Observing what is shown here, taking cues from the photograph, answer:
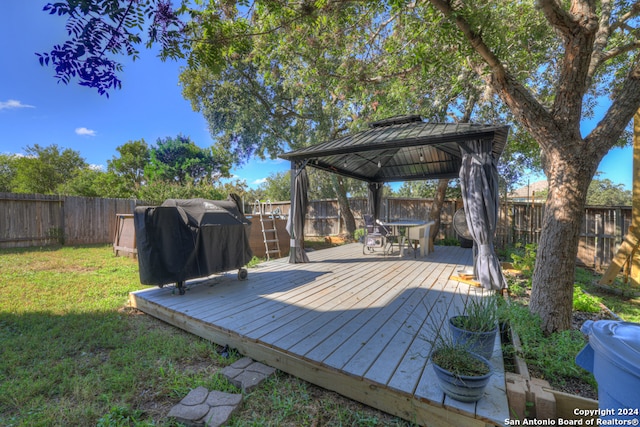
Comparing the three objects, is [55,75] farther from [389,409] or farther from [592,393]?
[592,393]

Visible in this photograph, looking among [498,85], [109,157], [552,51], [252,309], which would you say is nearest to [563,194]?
[498,85]

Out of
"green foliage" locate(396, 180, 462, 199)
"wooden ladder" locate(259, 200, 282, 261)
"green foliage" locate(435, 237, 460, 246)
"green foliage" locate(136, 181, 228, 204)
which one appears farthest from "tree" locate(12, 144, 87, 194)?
"green foliage" locate(435, 237, 460, 246)

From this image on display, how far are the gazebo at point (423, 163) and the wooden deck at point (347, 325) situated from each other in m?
0.92

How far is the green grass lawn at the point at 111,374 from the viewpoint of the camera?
1.86 m

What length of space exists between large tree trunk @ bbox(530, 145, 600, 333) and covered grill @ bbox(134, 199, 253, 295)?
3988 mm

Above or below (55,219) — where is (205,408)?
below

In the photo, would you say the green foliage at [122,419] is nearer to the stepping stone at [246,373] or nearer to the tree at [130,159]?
the stepping stone at [246,373]

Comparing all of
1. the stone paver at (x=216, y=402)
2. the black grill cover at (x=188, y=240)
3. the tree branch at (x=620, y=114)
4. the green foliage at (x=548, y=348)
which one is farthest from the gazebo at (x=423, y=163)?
the stone paver at (x=216, y=402)

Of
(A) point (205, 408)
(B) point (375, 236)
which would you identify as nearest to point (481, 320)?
(A) point (205, 408)

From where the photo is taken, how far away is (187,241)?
12.4 ft

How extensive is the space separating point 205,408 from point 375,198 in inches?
331

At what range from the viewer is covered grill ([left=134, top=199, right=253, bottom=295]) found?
11.4 ft

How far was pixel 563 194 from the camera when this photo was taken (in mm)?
2770

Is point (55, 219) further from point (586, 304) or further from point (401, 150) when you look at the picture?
point (586, 304)
